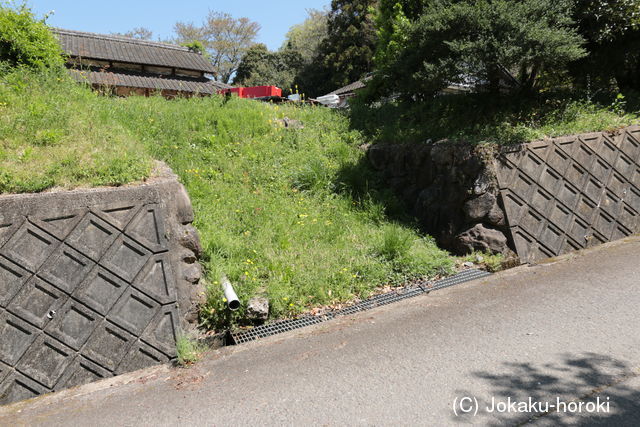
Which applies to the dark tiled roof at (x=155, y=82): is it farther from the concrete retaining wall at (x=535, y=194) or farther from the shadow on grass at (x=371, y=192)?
the concrete retaining wall at (x=535, y=194)

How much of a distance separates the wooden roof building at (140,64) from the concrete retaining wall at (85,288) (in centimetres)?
815

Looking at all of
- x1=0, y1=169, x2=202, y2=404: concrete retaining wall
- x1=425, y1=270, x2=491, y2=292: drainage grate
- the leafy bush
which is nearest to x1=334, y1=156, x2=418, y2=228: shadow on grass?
x1=425, y1=270, x2=491, y2=292: drainage grate

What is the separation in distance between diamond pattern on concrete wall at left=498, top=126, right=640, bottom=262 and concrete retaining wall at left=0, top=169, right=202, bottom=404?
167 inches

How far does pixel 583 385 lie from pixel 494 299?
1.61 m

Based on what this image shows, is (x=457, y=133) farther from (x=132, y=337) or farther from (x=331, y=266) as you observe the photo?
(x=132, y=337)

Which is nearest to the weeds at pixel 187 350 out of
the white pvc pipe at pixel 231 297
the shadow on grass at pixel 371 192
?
the white pvc pipe at pixel 231 297

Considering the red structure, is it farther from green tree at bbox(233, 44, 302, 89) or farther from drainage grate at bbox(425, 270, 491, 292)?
green tree at bbox(233, 44, 302, 89)

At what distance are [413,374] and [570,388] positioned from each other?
3.47 ft

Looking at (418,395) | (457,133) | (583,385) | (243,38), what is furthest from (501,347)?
(243,38)

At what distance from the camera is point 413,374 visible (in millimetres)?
3242

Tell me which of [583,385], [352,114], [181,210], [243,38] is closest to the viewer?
[583,385]

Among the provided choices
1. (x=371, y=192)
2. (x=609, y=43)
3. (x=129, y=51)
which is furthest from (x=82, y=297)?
(x=129, y=51)

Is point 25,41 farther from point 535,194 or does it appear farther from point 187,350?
point 535,194

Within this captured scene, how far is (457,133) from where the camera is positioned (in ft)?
20.9
